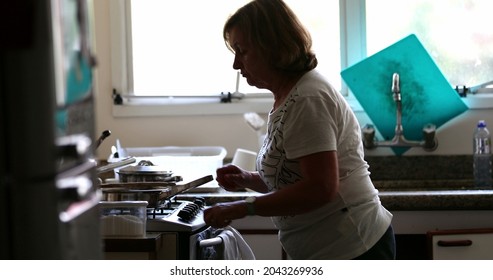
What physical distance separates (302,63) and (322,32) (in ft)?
→ 4.21

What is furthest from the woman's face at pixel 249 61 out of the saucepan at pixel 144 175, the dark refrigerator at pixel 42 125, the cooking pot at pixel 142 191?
the dark refrigerator at pixel 42 125

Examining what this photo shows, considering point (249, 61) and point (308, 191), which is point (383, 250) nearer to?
point (308, 191)

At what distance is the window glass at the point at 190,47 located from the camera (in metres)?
2.69

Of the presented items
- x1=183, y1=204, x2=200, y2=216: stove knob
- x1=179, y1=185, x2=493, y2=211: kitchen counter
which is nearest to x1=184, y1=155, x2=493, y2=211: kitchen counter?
x1=179, y1=185, x2=493, y2=211: kitchen counter

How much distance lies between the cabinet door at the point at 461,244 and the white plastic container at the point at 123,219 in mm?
895

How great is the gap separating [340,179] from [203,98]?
1.31m

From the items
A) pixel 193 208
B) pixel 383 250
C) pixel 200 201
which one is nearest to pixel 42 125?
pixel 383 250

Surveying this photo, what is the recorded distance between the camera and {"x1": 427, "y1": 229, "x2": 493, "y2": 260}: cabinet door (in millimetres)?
2082

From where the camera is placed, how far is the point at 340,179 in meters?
1.43

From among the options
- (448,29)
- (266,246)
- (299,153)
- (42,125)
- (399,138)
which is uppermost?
(448,29)

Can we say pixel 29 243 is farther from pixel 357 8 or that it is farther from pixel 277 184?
pixel 357 8

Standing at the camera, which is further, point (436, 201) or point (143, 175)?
point (436, 201)

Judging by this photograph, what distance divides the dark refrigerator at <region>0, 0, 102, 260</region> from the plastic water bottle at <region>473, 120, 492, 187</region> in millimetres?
2061
